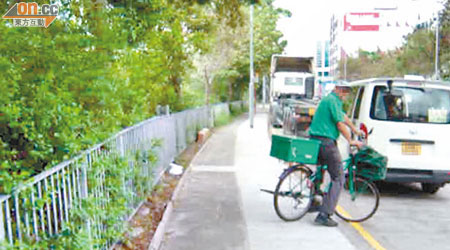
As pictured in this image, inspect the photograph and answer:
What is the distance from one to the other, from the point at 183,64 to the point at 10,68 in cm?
1015

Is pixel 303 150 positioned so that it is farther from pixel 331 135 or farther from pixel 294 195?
pixel 294 195

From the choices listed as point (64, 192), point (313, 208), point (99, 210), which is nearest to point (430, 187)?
point (313, 208)

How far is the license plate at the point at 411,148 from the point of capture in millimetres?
7281

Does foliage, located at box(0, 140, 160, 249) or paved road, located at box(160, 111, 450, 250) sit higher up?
foliage, located at box(0, 140, 160, 249)

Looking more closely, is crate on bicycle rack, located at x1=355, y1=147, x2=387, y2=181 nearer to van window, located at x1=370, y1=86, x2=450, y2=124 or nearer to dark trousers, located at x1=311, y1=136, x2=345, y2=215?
dark trousers, located at x1=311, y1=136, x2=345, y2=215

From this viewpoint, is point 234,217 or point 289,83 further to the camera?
point 289,83

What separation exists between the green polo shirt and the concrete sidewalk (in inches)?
49.1

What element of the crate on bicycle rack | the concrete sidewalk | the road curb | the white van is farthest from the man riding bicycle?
the road curb

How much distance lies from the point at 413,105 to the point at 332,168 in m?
2.45

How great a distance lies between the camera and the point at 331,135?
5.79 metres

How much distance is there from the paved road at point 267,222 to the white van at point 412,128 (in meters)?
0.56

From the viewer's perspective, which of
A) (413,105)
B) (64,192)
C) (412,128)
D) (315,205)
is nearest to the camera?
(64,192)

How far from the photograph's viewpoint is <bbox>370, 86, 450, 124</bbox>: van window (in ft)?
24.0

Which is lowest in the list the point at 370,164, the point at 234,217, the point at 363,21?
the point at 234,217
